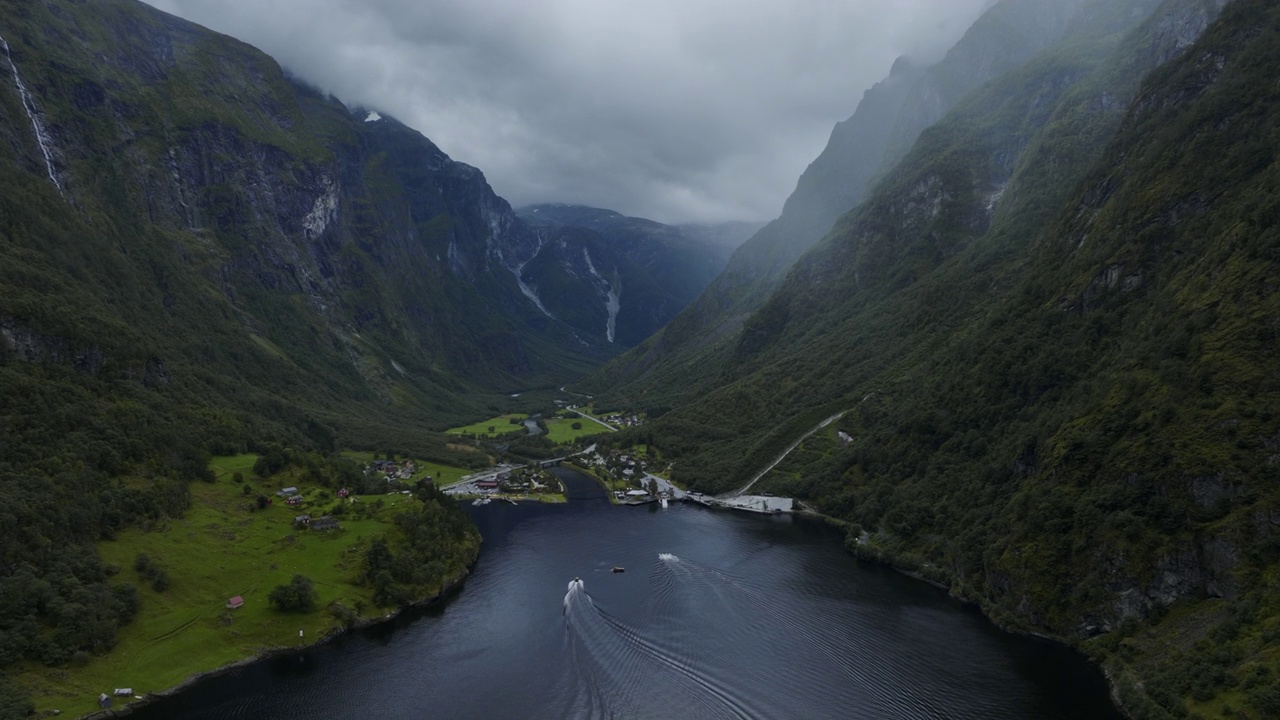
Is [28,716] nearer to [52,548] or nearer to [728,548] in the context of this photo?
[52,548]

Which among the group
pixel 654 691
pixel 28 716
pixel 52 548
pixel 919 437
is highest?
pixel 919 437

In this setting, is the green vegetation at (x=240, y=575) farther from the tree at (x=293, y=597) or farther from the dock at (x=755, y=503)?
the dock at (x=755, y=503)

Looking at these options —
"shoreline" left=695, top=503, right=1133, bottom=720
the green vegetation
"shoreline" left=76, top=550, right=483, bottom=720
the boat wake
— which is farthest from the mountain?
the green vegetation

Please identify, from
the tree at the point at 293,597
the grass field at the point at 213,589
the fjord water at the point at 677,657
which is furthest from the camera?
the tree at the point at 293,597

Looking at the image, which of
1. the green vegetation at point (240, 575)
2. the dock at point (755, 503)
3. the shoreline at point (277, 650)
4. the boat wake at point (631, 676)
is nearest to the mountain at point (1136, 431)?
the dock at point (755, 503)

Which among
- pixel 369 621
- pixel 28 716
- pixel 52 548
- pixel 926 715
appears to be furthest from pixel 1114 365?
pixel 52 548

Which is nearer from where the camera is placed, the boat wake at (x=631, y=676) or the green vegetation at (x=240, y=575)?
the boat wake at (x=631, y=676)

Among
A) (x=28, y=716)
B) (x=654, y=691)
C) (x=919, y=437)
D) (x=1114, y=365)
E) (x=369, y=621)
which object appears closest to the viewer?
(x=28, y=716)

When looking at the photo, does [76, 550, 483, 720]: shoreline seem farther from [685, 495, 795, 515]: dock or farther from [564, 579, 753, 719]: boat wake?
[685, 495, 795, 515]: dock
